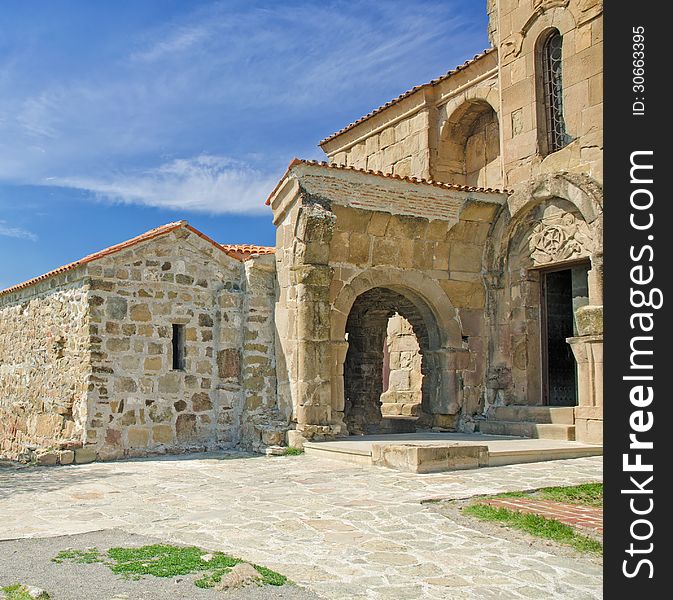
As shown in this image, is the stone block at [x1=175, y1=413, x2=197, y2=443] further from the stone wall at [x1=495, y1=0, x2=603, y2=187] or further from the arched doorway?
the stone wall at [x1=495, y1=0, x2=603, y2=187]

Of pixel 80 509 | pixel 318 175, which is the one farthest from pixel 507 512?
pixel 318 175

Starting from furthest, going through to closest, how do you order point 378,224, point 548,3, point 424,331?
point 424,331 < point 548,3 < point 378,224

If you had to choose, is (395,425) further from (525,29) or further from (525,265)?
(525,29)

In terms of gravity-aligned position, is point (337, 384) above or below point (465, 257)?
below

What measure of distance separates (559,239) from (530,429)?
3.03 metres

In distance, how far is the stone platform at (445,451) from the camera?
8.58 meters

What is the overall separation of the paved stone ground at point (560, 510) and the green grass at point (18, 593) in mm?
3831

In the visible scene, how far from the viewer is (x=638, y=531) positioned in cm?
323

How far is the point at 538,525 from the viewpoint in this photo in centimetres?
569

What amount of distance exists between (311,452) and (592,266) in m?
4.90

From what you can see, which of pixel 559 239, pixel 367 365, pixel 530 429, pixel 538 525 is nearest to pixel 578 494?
pixel 538 525

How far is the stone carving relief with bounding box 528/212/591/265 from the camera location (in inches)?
440

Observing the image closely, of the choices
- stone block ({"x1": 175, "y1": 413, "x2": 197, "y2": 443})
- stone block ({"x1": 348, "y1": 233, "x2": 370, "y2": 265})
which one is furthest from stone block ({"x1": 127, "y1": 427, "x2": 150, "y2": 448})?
stone block ({"x1": 348, "y1": 233, "x2": 370, "y2": 265})

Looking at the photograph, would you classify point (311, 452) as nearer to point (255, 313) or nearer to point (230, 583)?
point (255, 313)
